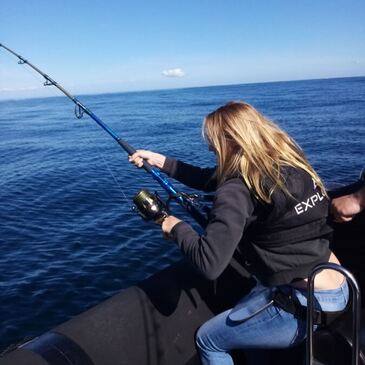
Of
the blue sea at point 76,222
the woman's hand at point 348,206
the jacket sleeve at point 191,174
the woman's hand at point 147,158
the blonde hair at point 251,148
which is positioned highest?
the blonde hair at point 251,148

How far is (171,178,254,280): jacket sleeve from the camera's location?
218 centimetres

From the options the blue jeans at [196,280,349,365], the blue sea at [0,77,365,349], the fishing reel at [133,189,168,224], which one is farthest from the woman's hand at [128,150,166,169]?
the blue sea at [0,77,365,349]

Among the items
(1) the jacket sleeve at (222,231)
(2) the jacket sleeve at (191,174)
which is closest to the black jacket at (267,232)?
(1) the jacket sleeve at (222,231)

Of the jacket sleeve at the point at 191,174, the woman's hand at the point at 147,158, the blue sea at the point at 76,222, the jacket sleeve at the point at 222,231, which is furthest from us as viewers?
the blue sea at the point at 76,222

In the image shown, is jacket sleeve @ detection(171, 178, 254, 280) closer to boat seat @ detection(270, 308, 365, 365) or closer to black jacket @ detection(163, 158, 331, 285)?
black jacket @ detection(163, 158, 331, 285)

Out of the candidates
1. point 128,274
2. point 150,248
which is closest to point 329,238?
point 128,274

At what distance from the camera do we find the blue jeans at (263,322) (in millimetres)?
→ 2490

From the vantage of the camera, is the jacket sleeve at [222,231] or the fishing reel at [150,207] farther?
the fishing reel at [150,207]

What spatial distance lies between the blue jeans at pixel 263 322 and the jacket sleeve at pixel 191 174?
118 cm

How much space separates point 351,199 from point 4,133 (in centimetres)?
3108

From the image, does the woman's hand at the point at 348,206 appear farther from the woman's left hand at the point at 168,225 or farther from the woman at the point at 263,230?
the woman's left hand at the point at 168,225

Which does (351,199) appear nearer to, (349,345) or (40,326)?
(349,345)

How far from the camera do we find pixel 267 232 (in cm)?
241

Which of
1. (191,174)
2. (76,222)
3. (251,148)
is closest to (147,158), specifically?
(191,174)
